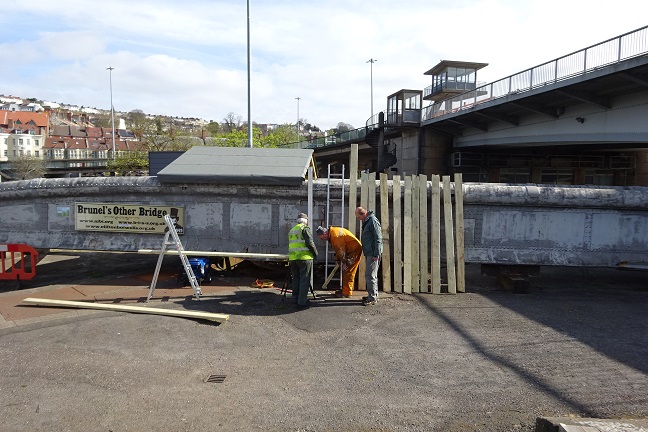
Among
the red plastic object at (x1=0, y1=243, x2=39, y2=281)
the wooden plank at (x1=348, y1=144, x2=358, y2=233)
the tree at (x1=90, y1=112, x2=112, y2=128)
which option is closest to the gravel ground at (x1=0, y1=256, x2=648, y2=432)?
the wooden plank at (x1=348, y1=144, x2=358, y2=233)

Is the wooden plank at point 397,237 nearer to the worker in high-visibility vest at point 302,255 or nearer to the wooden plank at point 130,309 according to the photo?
the worker in high-visibility vest at point 302,255

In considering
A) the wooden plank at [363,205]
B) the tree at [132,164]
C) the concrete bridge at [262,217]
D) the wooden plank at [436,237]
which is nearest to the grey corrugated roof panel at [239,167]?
the concrete bridge at [262,217]

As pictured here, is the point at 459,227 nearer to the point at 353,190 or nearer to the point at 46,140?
the point at 353,190

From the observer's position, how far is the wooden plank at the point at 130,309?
24.5ft

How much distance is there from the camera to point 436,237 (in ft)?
30.9

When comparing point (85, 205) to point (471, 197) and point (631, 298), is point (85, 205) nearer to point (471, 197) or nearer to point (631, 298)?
point (471, 197)

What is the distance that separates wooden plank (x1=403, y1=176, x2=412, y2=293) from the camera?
9273 millimetres

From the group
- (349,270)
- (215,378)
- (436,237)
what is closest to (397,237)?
(436,237)

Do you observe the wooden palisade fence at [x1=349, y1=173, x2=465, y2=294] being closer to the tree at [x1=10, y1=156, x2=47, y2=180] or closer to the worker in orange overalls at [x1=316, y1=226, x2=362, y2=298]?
the worker in orange overalls at [x1=316, y1=226, x2=362, y2=298]

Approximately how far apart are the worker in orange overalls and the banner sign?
3688mm

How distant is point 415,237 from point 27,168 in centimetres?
7474

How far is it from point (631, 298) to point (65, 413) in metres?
9.65

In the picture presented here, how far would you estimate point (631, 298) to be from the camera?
9078 millimetres

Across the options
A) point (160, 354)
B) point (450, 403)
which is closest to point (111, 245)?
point (160, 354)
